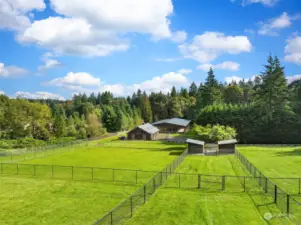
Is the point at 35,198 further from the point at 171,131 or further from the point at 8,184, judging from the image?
the point at 171,131

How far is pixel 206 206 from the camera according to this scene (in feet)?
62.9

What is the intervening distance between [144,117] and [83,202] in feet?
335

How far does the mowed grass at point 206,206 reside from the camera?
16.7m

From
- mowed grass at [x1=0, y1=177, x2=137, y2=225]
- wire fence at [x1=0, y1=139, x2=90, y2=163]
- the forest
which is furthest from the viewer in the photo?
the forest

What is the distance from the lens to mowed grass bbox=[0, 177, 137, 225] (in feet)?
58.4

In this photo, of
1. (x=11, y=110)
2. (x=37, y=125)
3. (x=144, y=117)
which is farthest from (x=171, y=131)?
(x=11, y=110)

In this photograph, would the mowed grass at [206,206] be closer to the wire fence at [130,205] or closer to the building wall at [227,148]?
the wire fence at [130,205]

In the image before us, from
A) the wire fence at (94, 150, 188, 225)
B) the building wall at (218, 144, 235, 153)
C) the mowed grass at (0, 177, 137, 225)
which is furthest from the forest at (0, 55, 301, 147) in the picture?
the wire fence at (94, 150, 188, 225)

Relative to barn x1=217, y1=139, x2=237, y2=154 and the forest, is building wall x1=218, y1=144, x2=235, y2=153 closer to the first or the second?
barn x1=217, y1=139, x2=237, y2=154

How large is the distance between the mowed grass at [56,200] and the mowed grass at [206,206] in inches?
133

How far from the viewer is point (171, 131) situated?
91.6 metres

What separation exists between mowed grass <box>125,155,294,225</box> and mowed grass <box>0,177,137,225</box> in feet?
11.1

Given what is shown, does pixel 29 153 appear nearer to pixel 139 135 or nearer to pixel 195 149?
pixel 195 149

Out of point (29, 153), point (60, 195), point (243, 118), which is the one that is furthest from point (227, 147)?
point (29, 153)
